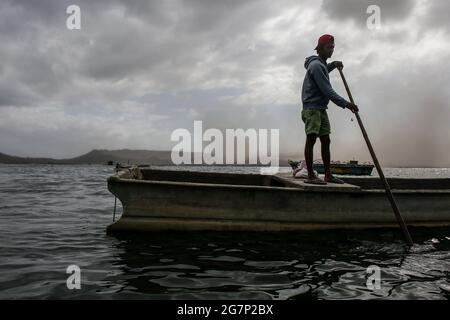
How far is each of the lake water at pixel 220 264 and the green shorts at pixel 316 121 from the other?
6.72 ft

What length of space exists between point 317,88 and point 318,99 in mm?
221

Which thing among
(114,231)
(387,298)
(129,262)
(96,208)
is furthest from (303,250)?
(96,208)

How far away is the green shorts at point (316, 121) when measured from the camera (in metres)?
7.40

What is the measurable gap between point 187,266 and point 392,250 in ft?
11.8

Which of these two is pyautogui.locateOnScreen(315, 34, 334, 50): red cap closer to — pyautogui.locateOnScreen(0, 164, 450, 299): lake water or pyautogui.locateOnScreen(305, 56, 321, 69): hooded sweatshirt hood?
pyautogui.locateOnScreen(305, 56, 321, 69): hooded sweatshirt hood

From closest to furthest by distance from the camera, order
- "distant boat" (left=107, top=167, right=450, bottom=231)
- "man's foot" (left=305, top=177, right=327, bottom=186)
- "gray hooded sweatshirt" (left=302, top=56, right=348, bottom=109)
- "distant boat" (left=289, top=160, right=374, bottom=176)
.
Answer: "distant boat" (left=107, top=167, right=450, bottom=231)
"gray hooded sweatshirt" (left=302, top=56, right=348, bottom=109)
"man's foot" (left=305, top=177, right=327, bottom=186)
"distant boat" (left=289, top=160, right=374, bottom=176)

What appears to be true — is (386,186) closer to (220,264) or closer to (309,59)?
(309,59)

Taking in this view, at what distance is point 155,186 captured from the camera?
672 cm

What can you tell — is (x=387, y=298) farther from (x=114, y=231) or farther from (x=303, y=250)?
(x=114, y=231)

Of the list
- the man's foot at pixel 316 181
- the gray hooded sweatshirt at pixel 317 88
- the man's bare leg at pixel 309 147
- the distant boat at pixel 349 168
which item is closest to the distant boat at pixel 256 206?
the man's foot at pixel 316 181

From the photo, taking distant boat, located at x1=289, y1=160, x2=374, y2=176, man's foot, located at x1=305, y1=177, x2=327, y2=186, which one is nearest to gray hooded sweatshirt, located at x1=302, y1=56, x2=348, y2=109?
man's foot, located at x1=305, y1=177, x2=327, y2=186

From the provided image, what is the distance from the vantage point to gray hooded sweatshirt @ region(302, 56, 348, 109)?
7.21 metres

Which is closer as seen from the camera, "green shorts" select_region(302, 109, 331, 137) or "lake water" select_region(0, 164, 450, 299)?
"lake water" select_region(0, 164, 450, 299)

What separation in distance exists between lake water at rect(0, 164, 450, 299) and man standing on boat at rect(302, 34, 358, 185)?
1776mm
